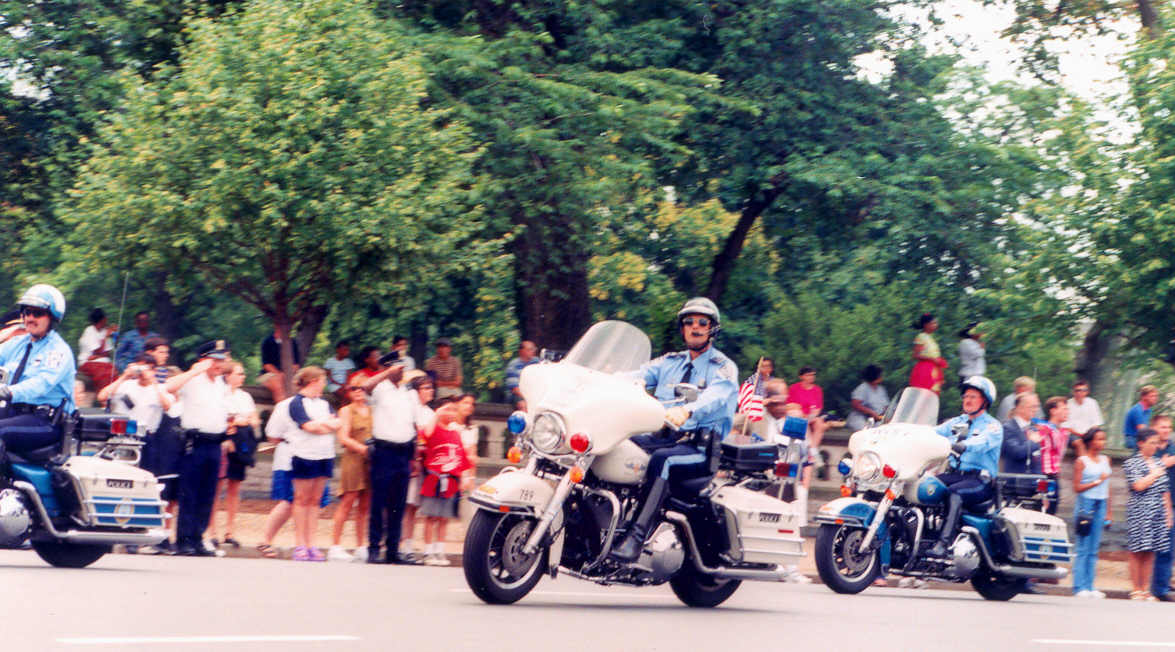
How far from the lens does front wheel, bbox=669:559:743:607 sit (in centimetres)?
1166

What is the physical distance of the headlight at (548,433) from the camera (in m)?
10.4

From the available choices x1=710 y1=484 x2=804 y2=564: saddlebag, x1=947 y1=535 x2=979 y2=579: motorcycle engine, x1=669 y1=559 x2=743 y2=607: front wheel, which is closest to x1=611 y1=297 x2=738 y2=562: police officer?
x1=710 y1=484 x2=804 y2=564: saddlebag

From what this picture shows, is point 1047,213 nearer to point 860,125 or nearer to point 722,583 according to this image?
point 860,125

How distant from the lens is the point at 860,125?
2358 cm

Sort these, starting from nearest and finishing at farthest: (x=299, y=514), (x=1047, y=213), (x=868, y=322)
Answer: (x=299, y=514) < (x=1047, y=213) < (x=868, y=322)

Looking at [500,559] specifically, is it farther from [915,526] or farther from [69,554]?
[915,526]

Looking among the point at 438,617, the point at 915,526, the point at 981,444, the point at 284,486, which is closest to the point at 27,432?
the point at 438,617

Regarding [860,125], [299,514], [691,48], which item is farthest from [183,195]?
[860,125]

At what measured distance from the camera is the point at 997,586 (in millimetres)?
15719

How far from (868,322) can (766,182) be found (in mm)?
16031

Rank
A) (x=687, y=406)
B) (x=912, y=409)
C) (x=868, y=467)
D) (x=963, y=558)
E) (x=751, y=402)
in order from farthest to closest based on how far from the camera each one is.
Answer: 1. (x=912, y=409)
2. (x=963, y=558)
3. (x=868, y=467)
4. (x=751, y=402)
5. (x=687, y=406)

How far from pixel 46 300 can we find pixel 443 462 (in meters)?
5.19

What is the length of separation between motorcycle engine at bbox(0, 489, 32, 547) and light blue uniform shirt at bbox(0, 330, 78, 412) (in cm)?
69

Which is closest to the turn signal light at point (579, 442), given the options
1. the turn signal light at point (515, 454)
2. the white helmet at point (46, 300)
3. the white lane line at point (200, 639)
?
the turn signal light at point (515, 454)
